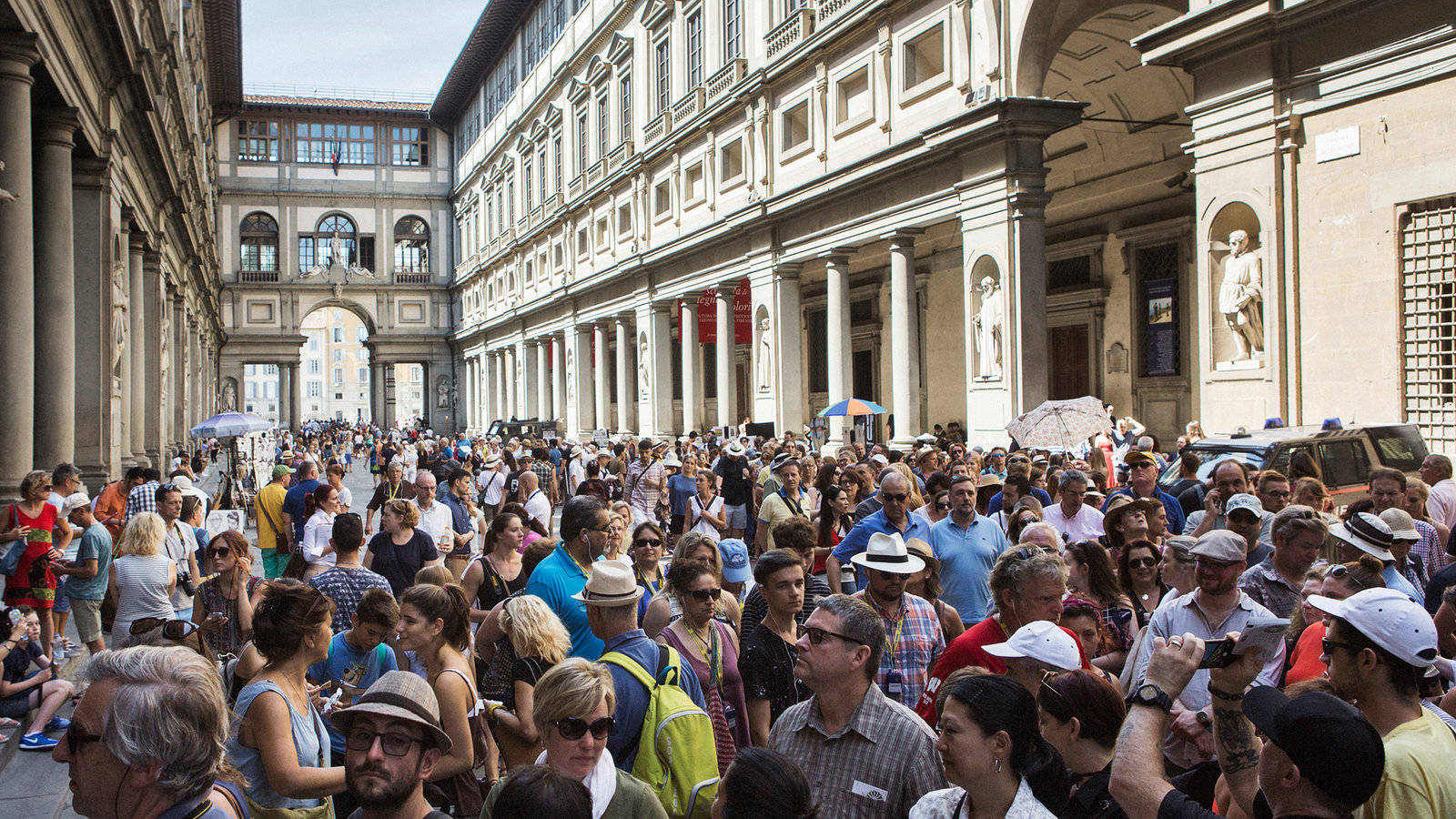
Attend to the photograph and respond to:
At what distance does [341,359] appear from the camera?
390ft

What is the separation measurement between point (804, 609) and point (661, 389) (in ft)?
102

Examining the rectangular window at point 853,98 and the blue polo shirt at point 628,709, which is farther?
the rectangular window at point 853,98

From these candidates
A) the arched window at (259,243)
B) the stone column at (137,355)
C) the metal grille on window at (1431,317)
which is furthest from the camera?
the arched window at (259,243)

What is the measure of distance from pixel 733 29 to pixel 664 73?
→ 5.83 meters

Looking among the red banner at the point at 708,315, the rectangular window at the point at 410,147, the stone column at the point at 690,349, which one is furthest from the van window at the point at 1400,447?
the rectangular window at the point at 410,147

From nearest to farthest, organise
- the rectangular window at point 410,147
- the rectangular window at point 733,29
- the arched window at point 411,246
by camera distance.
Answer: the rectangular window at point 733,29 < the rectangular window at point 410,147 < the arched window at point 411,246

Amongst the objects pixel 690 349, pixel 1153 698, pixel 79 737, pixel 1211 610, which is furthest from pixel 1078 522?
pixel 690 349

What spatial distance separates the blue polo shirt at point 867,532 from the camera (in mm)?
7320

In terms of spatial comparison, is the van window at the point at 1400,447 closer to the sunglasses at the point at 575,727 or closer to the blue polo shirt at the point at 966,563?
the blue polo shirt at the point at 966,563

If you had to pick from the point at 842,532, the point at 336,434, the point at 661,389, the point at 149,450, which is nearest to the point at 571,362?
the point at 661,389

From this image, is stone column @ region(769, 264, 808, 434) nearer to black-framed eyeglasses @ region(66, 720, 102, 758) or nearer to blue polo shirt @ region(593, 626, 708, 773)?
blue polo shirt @ region(593, 626, 708, 773)

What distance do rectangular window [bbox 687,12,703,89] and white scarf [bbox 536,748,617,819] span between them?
100 feet

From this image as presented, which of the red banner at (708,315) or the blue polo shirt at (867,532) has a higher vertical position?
the red banner at (708,315)

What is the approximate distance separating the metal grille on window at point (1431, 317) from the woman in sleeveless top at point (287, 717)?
1267cm
